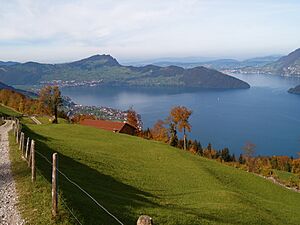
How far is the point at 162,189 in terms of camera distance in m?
27.8

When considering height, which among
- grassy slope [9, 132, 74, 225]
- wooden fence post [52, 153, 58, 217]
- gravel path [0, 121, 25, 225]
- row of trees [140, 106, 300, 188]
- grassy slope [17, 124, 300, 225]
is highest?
wooden fence post [52, 153, 58, 217]

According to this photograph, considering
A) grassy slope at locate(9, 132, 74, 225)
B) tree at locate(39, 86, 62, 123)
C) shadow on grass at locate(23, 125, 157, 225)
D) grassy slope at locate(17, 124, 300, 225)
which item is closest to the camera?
grassy slope at locate(9, 132, 74, 225)

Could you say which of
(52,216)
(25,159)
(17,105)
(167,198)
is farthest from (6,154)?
(17,105)

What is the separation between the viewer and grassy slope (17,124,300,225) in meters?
17.0

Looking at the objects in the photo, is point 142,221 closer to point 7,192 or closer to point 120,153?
point 7,192

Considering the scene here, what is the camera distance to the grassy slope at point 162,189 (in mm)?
17031

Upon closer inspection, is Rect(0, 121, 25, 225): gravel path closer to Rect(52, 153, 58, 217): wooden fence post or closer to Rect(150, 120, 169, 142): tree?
Rect(52, 153, 58, 217): wooden fence post

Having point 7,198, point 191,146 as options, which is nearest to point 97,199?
point 7,198

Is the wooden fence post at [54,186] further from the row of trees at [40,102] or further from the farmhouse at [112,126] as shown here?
the farmhouse at [112,126]

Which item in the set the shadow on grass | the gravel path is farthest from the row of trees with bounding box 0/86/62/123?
the gravel path

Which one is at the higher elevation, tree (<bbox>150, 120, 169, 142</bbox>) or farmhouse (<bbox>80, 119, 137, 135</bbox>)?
farmhouse (<bbox>80, 119, 137, 135</bbox>)

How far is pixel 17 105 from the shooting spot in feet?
386

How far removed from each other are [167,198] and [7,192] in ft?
39.8

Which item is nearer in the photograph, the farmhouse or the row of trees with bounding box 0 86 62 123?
the row of trees with bounding box 0 86 62 123
